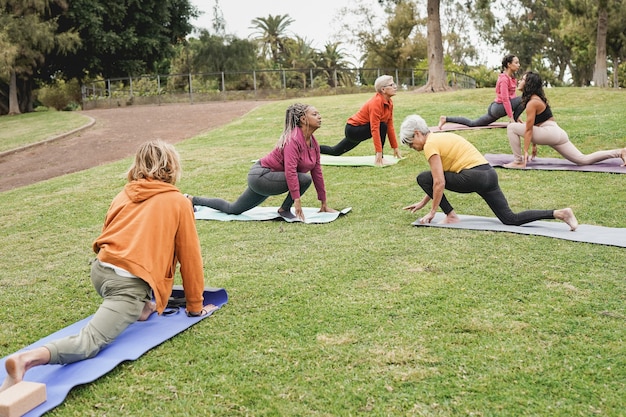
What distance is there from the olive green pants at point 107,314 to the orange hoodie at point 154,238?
82mm

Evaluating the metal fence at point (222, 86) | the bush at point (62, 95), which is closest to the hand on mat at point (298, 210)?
the metal fence at point (222, 86)

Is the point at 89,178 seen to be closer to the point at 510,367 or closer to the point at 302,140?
the point at 302,140

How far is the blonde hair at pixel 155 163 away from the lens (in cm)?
397

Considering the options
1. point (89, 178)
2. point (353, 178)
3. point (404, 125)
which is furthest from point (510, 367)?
point (89, 178)

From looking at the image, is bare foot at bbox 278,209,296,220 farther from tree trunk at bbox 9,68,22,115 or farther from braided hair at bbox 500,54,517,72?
tree trunk at bbox 9,68,22,115

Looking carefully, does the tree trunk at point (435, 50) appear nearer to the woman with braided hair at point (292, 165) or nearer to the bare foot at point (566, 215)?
the woman with braided hair at point (292, 165)

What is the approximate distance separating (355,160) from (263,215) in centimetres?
382

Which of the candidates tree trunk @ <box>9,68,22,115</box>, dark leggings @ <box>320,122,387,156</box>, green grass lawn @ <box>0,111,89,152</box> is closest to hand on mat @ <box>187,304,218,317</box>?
dark leggings @ <box>320,122,387,156</box>

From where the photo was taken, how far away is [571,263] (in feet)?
16.3

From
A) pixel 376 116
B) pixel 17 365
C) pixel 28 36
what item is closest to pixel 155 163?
pixel 17 365

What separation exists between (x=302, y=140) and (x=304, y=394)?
4199 millimetres

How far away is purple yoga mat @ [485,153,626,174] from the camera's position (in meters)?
8.80

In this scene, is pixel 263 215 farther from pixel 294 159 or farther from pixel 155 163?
pixel 155 163

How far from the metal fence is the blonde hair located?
25647 mm
